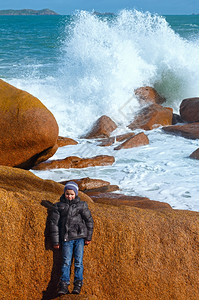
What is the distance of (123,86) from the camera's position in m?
11.5

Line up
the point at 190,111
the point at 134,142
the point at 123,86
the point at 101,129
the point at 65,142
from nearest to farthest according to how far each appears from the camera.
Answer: the point at 134,142, the point at 65,142, the point at 101,129, the point at 190,111, the point at 123,86

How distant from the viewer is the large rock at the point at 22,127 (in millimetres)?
4391

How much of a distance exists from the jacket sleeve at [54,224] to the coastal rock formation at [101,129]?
6.03 metres

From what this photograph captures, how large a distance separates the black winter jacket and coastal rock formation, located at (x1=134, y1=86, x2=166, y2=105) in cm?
890

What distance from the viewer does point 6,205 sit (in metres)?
2.14

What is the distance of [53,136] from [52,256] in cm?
261

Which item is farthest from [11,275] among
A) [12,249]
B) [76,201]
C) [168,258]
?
[168,258]

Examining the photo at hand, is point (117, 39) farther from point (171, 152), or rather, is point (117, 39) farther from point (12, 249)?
point (12, 249)

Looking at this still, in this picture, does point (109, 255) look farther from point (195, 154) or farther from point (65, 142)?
point (65, 142)

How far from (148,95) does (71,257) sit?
383 inches

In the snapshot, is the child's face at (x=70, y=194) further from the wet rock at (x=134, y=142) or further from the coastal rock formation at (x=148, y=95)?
the coastal rock formation at (x=148, y=95)

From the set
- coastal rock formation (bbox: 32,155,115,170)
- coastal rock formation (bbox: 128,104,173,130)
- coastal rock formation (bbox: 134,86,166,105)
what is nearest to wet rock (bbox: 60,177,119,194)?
coastal rock formation (bbox: 32,155,115,170)

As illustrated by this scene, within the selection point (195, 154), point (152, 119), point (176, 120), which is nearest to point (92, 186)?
point (195, 154)

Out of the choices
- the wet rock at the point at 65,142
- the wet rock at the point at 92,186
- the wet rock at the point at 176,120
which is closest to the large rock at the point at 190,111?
the wet rock at the point at 176,120
